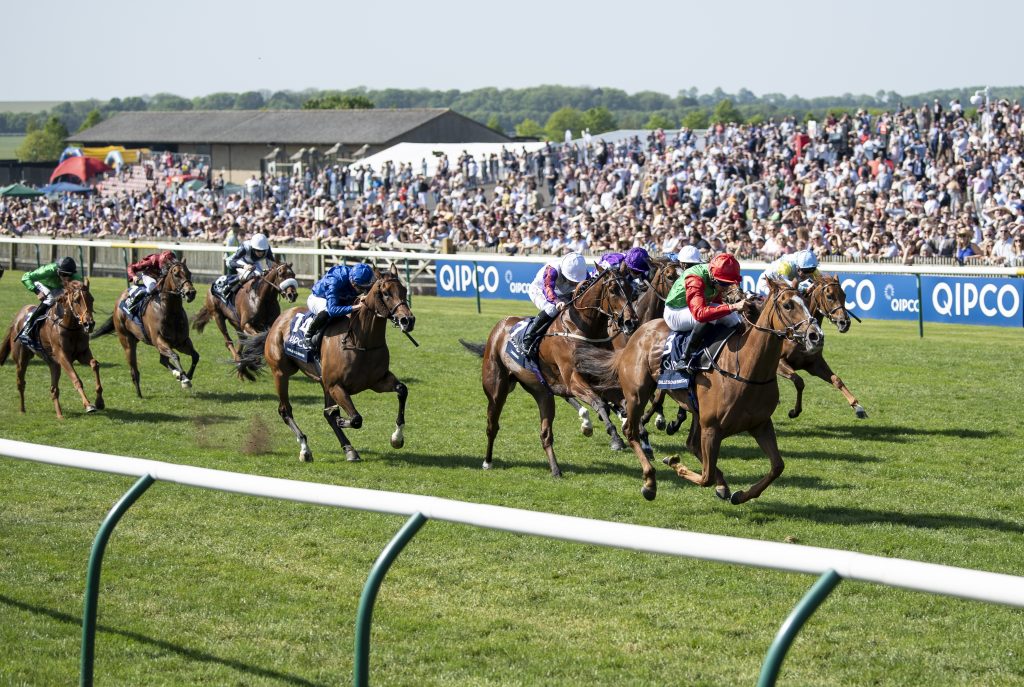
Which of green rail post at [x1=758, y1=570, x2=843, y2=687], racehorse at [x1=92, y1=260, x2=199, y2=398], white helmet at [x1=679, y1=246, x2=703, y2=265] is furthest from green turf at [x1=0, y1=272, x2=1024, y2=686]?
green rail post at [x1=758, y1=570, x2=843, y2=687]

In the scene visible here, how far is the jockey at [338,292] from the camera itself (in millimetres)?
10984

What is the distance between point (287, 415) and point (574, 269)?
115 inches

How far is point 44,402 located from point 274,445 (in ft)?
13.0

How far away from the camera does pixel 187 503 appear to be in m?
8.87

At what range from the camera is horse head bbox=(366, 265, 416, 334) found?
1054 centimetres

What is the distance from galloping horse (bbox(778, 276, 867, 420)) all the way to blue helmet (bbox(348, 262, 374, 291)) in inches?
143

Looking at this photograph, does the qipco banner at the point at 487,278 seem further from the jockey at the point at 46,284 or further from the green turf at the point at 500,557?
the jockey at the point at 46,284

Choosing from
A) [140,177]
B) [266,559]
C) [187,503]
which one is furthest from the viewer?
[140,177]

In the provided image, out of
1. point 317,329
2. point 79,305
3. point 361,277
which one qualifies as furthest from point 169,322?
point 361,277

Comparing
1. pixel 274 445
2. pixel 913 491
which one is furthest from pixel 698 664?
pixel 274 445

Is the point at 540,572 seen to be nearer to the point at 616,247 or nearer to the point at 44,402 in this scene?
the point at 44,402

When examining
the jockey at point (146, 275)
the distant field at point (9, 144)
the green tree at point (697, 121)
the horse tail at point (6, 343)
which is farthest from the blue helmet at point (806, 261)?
the distant field at point (9, 144)

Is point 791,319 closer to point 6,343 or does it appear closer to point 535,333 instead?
point 535,333

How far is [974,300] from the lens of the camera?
1842 cm
